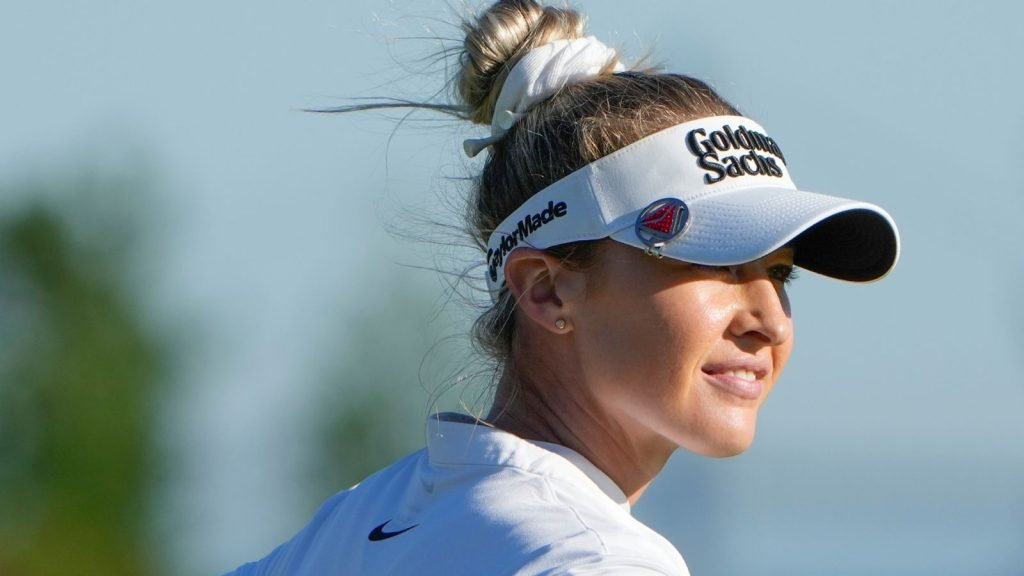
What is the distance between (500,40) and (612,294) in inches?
30.1

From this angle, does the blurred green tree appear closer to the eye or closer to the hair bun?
the hair bun

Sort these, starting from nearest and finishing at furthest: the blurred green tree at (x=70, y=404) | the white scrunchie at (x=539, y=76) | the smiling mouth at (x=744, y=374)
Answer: the smiling mouth at (x=744, y=374) < the white scrunchie at (x=539, y=76) < the blurred green tree at (x=70, y=404)

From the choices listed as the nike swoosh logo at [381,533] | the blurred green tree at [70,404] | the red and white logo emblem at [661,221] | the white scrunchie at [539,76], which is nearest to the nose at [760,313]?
the red and white logo emblem at [661,221]

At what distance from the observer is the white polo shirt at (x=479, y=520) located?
2.53 m

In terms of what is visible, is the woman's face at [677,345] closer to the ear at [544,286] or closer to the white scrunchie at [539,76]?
the ear at [544,286]

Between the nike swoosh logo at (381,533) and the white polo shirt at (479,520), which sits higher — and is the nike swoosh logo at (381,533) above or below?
below

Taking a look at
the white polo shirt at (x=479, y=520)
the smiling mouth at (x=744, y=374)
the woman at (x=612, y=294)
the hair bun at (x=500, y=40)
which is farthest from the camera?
the hair bun at (x=500, y=40)

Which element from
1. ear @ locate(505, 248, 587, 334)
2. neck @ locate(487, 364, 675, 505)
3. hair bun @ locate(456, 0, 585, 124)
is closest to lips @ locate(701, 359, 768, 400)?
neck @ locate(487, 364, 675, 505)

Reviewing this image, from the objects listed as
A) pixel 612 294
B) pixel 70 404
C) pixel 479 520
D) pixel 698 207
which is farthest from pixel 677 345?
pixel 70 404

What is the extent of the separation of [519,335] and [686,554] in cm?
1170

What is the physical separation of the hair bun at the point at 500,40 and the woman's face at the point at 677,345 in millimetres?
631

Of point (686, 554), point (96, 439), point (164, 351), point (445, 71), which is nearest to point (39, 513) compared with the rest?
point (96, 439)

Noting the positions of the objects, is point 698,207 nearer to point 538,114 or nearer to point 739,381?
point 739,381

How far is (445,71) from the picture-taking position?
387 cm
